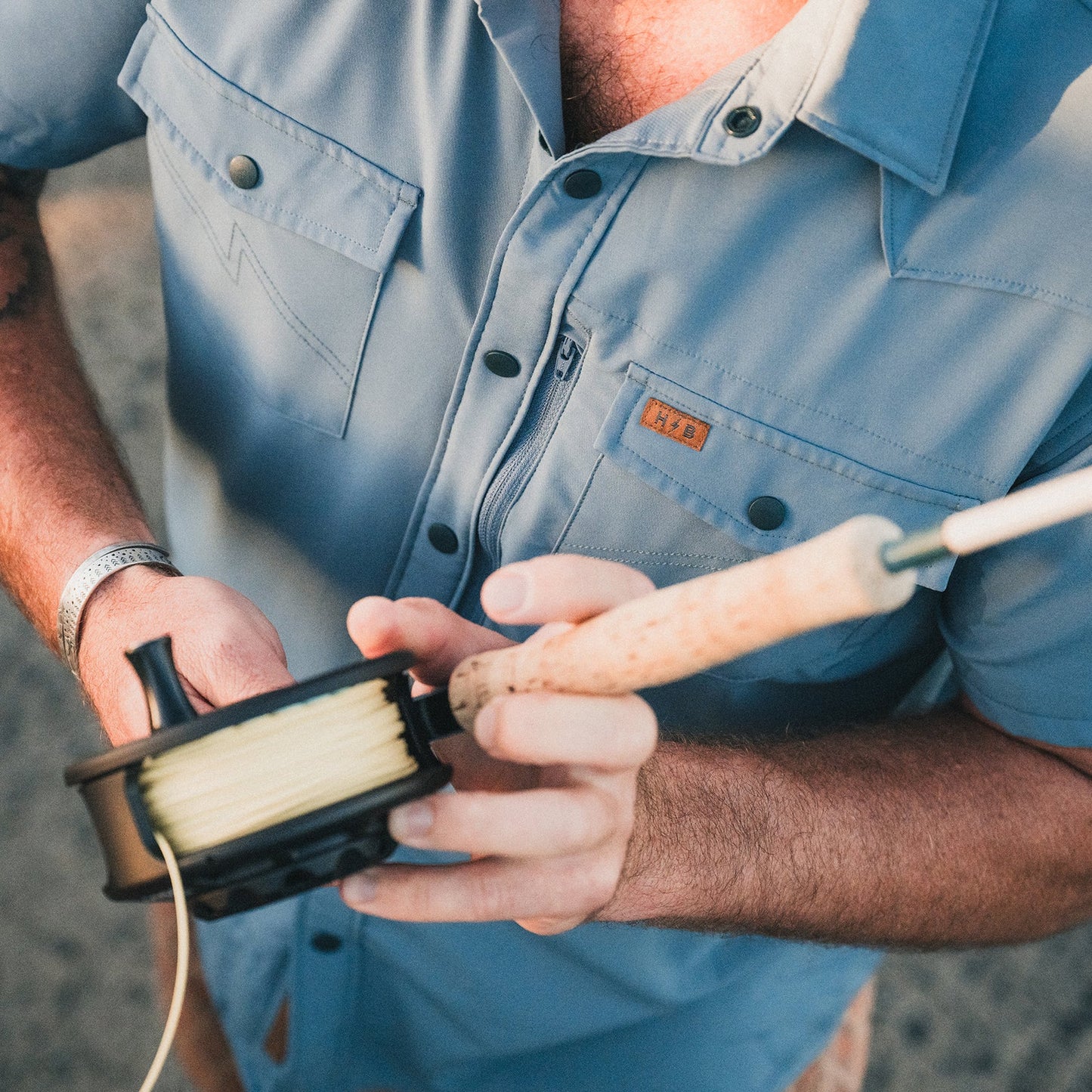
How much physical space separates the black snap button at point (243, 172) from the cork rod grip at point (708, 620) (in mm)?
679

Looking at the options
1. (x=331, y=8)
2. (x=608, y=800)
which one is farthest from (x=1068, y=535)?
(x=331, y=8)


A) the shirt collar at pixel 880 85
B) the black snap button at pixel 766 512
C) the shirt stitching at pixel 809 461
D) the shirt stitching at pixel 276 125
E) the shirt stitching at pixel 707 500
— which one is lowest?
the shirt stitching at pixel 707 500

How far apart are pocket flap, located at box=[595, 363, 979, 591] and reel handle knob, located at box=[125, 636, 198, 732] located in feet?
1.62

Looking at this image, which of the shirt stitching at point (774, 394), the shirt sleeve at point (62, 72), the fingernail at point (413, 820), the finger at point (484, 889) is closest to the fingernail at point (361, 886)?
the finger at point (484, 889)

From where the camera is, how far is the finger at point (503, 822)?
709 millimetres

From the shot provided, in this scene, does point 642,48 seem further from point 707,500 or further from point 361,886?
point 361,886

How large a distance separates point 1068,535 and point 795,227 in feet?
1.28

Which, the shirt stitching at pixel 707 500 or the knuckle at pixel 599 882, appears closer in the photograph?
the knuckle at pixel 599 882

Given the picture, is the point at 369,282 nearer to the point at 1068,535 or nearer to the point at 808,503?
the point at 808,503

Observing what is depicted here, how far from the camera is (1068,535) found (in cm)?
96

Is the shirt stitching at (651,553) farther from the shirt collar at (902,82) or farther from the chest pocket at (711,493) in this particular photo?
the shirt collar at (902,82)

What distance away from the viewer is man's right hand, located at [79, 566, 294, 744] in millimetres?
900

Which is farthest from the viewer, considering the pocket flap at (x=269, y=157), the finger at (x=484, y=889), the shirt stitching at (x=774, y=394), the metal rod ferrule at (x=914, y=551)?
the pocket flap at (x=269, y=157)

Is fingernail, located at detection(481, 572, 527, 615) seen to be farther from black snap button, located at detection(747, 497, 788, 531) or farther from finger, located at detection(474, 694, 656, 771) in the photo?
black snap button, located at detection(747, 497, 788, 531)
